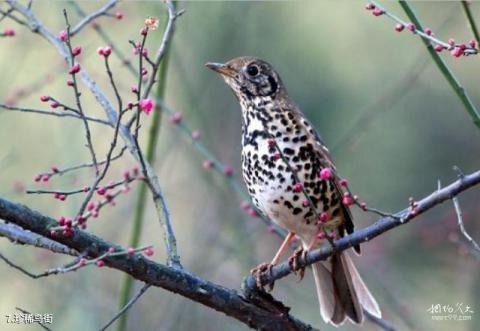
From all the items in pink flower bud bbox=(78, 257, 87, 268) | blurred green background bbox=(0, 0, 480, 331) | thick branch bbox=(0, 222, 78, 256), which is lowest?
pink flower bud bbox=(78, 257, 87, 268)

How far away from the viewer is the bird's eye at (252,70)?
5125 millimetres

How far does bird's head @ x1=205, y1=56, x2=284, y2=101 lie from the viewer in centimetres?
511

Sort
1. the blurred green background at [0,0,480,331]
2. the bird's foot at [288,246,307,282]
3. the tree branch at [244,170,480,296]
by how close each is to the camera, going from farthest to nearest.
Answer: the blurred green background at [0,0,480,331]
the bird's foot at [288,246,307,282]
the tree branch at [244,170,480,296]

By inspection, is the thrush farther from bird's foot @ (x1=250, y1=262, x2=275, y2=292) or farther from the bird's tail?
bird's foot @ (x1=250, y1=262, x2=275, y2=292)

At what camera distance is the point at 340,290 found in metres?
5.24

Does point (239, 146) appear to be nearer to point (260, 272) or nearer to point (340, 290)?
point (340, 290)

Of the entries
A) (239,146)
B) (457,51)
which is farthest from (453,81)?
(239,146)

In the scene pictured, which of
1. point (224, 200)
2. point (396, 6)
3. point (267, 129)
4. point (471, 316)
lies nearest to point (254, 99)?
point (267, 129)

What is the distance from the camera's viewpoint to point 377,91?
9305 millimetres

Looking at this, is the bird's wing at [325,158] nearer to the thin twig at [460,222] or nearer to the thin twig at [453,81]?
the thin twig at [460,222]

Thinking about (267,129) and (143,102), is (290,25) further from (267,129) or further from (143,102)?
(143,102)

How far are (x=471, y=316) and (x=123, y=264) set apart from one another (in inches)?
119

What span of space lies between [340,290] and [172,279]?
5.88 ft

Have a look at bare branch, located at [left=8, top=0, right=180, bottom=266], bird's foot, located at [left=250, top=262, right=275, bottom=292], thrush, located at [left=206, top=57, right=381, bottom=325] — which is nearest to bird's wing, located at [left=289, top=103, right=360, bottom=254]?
thrush, located at [left=206, top=57, right=381, bottom=325]
